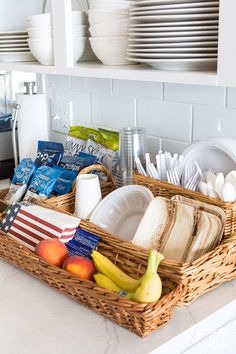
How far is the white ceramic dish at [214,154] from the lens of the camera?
1149 millimetres

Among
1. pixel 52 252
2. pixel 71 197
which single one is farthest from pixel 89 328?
pixel 71 197

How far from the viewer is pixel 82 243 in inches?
42.9

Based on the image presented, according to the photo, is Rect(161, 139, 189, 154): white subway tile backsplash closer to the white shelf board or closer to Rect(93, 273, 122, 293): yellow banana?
the white shelf board

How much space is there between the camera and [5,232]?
117 centimetres

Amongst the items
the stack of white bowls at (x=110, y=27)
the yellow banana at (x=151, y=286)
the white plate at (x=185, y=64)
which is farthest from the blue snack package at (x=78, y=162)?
the yellow banana at (x=151, y=286)

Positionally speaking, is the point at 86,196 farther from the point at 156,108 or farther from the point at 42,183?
the point at 156,108

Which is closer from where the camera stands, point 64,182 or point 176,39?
point 176,39

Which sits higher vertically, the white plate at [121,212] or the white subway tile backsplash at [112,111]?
the white subway tile backsplash at [112,111]

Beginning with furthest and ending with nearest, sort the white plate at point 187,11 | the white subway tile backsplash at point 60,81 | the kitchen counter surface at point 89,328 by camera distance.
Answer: the white subway tile backsplash at point 60,81 → the white plate at point 187,11 → the kitchen counter surface at point 89,328

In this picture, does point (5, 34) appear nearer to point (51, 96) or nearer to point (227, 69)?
point (51, 96)

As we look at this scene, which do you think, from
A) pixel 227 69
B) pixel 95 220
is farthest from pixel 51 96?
pixel 227 69

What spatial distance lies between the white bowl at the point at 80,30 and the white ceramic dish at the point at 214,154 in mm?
424

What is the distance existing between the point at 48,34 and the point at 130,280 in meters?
0.70

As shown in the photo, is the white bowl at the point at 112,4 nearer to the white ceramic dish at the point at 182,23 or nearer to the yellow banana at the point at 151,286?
the white ceramic dish at the point at 182,23
